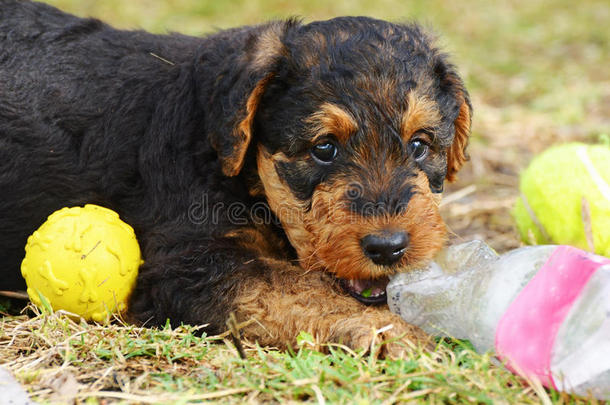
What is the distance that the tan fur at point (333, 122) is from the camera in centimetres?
354

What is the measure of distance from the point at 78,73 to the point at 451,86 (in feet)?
7.13

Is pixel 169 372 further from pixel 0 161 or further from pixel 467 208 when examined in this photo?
pixel 467 208

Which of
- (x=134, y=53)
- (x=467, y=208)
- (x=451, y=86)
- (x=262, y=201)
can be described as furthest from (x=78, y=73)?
(x=467, y=208)

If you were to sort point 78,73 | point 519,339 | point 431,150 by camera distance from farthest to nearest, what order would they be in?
point 78,73 < point 431,150 < point 519,339

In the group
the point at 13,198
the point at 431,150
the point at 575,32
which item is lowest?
the point at 13,198

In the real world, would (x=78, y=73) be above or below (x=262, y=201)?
above

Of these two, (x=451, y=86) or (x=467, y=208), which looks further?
(x=467, y=208)

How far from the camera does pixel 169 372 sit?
10.6ft

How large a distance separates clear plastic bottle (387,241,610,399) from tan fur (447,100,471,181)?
951 mm

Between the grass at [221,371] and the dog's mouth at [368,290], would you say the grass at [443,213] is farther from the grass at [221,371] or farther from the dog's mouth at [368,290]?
the dog's mouth at [368,290]

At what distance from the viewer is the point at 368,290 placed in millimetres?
3744

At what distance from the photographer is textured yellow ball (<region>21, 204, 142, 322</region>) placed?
12.1ft

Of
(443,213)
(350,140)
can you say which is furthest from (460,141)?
(443,213)

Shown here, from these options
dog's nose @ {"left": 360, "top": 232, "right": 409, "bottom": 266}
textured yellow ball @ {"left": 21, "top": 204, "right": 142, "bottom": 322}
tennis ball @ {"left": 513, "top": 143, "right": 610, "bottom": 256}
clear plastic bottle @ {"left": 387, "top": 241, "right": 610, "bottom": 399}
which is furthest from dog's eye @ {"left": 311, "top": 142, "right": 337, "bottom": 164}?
tennis ball @ {"left": 513, "top": 143, "right": 610, "bottom": 256}
